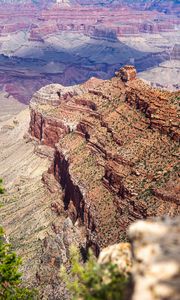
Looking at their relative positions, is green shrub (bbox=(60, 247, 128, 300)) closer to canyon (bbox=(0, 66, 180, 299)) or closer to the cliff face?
canyon (bbox=(0, 66, 180, 299))

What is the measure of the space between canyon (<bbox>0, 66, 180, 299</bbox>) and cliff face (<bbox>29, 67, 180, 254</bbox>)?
13 cm

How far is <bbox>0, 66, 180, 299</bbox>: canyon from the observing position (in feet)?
187

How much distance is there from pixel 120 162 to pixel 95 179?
8057mm

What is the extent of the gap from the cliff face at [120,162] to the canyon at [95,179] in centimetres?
13

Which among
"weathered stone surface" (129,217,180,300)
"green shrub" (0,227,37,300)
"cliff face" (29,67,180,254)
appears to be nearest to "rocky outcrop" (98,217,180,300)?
"weathered stone surface" (129,217,180,300)

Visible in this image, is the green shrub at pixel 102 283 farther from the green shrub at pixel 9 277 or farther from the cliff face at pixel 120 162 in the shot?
the cliff face at pixel 120 162

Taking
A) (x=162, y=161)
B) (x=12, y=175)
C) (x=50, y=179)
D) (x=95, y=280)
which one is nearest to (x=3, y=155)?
(x=12, y=175)

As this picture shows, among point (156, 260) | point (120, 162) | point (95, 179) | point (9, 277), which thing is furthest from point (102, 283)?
point (95, 179)

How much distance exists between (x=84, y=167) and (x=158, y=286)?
66.7 m

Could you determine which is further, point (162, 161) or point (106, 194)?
point (106, 194)

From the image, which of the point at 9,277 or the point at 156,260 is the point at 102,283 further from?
the point at 9,277

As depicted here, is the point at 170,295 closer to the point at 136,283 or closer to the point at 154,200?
the point at 136,283

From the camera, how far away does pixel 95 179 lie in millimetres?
72000

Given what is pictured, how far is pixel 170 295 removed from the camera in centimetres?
1110
